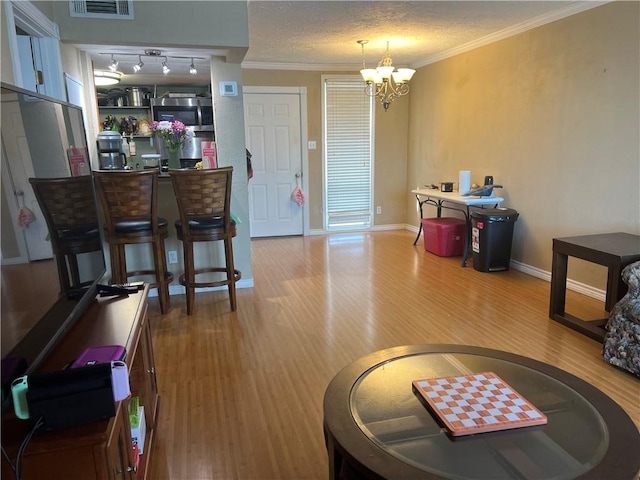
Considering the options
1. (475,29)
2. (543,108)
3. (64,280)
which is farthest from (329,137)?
(64,280)

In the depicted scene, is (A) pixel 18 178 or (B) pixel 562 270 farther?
(B) pixel 562 270

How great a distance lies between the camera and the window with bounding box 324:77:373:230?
21.2 ft

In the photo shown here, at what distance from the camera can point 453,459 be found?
4.10ft

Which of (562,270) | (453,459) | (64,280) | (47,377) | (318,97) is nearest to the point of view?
(47,377)

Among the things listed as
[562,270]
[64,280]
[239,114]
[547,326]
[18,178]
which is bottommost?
[547,326]

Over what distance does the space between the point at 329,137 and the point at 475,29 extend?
2.58 meters

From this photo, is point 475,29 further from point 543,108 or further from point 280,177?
point 280,177

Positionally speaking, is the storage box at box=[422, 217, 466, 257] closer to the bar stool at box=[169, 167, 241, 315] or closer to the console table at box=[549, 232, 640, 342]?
the console table at box=[549, 232, 640, 342]

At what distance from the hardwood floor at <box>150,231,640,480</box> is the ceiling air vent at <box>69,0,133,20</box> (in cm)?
221

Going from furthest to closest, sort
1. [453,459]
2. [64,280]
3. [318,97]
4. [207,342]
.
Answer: [318,97] → [207,342] → [64,280] → [453,459]

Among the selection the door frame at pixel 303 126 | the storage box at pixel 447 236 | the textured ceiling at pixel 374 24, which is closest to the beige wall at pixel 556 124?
the textured ceiling at pixel 374 24

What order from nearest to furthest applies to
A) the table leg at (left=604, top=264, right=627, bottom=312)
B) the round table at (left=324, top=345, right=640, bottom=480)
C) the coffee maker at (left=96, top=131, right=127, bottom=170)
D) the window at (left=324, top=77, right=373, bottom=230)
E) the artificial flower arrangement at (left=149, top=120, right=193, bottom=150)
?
the round table at (left=324, top=345, right=640, bottom=480) → the table leg at (left=604, top=264, right=627, bottom=312) → the artificial flower arrangement at (left=149, top=120, right=193, bottom=150) → the coffee maker at (left=96, top=131, right=127, bottom=170) → the window at (left=324, top=77, right=373, bottom=230)

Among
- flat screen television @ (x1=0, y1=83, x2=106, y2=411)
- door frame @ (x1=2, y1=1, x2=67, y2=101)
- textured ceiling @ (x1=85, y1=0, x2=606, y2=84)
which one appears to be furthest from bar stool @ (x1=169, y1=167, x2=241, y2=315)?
flat screen television @ (x1=0, y1=83, x2=106, y2=411)

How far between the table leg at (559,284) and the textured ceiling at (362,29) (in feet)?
6.79
